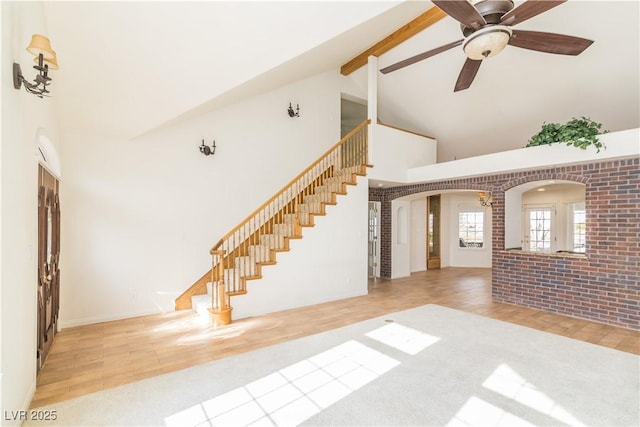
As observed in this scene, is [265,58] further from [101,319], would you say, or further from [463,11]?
[101,319]

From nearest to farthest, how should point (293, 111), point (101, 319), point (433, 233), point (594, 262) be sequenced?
1. point (101, 319)
2. point (594, 262)
3. point (293, 111)
4. point (433, 233)

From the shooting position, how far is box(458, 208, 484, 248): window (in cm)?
985

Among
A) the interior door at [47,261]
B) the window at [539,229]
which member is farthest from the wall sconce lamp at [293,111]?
the window at [539,229]

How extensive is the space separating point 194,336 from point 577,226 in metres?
9.68

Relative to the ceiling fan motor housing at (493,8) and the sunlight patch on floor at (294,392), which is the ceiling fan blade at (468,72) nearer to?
the ceiling fan motor housing at (493,8)

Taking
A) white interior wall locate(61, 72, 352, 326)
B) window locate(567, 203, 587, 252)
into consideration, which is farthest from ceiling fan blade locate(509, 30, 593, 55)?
window locate(567, 203, 587, 252)

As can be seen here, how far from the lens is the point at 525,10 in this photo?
8.20ft

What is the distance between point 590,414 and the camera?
2.29 meters

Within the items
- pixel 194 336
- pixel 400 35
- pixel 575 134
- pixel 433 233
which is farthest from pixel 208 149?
pixel 433 233

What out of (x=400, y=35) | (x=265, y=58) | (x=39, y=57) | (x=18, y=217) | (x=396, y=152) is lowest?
(x=18, y=217)

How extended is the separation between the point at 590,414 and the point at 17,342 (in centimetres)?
426

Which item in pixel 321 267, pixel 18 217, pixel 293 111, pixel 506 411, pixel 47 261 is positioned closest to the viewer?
pixel 18 217

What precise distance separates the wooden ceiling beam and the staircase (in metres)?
1.58

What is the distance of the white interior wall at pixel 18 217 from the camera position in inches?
73.9
